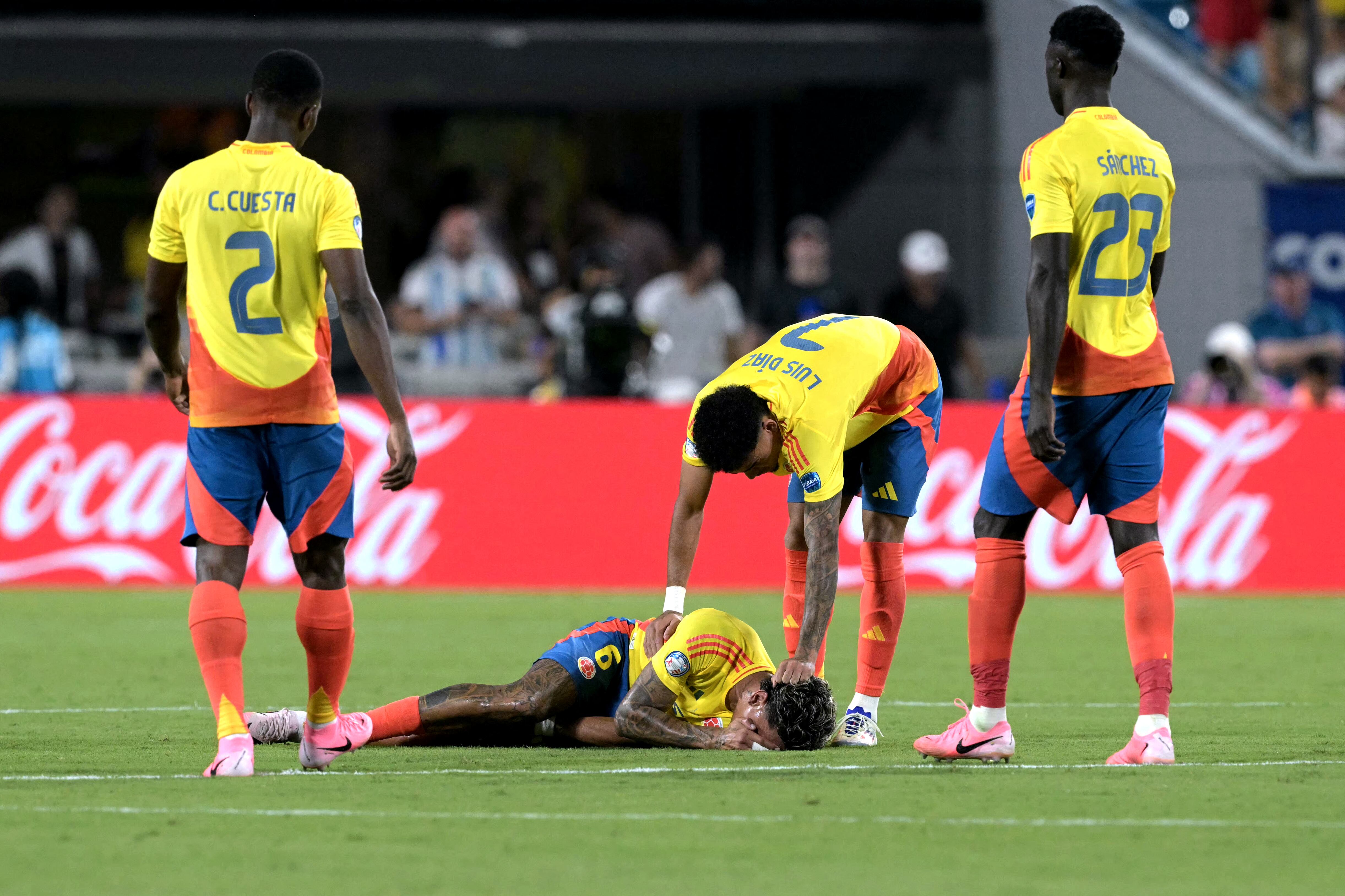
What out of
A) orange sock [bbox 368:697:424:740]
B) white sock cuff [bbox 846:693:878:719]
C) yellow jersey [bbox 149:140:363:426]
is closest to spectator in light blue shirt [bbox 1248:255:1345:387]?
white sock cuff [bbox 846:693:878:719]

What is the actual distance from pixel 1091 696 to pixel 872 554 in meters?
1.94

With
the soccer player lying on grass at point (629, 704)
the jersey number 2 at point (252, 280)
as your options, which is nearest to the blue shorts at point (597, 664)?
the soccer player lying on grass at point (629, 704)

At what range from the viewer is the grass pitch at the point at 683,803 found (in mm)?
4867

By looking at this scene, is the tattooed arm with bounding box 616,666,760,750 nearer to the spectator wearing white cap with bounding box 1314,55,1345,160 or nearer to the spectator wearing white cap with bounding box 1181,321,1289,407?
the spectator wearing white cap with bounding box 1181,321,1289,407

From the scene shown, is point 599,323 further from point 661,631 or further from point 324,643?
point 324,643

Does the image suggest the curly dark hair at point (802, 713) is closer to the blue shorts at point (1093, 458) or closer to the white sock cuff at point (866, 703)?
the white sock cuff at point (866, 703)

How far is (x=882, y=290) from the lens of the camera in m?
20.5

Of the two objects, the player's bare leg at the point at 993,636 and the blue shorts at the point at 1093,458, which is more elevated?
the blue shorts at the point at 1093,458

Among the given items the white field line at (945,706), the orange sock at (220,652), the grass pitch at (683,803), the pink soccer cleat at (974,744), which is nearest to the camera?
the grass pitch at (683,803)

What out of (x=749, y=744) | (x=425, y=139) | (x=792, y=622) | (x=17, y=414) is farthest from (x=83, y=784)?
(x=425, y=139)

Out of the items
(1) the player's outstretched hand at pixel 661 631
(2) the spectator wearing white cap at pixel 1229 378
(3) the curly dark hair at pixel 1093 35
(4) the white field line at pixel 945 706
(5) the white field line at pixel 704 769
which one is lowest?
(5) the white field line at pixel 704 769

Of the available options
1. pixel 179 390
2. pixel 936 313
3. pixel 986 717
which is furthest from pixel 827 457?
pixel 936 313

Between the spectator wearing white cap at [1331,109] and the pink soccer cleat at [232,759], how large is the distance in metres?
15.7

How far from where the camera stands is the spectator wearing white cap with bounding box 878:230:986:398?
681 inches
